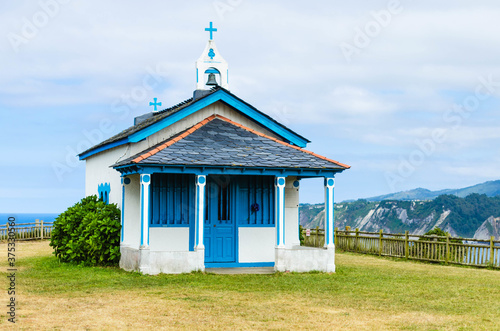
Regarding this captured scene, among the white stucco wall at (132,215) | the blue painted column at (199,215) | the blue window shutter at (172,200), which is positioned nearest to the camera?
the blue painted column at (199,215)

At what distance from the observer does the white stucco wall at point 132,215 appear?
58.7 ft

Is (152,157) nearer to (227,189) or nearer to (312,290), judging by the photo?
(227,189)

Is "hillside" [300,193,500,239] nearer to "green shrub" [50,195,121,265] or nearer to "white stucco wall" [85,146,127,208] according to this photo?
"white stucco wall" [85,146,127,208]

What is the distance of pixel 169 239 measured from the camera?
56.5 ft

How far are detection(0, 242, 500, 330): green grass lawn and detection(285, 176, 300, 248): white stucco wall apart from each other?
1.89m

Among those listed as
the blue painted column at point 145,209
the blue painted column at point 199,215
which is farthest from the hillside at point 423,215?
the blue painted column at point 145,209

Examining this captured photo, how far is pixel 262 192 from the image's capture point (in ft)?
59.7

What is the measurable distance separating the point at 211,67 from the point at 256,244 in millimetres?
6107

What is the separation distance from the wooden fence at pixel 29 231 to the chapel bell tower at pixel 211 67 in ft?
59.4

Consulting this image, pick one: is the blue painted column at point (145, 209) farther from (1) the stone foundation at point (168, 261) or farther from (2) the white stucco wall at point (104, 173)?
(2) the white stucco wall at point (104, 173)

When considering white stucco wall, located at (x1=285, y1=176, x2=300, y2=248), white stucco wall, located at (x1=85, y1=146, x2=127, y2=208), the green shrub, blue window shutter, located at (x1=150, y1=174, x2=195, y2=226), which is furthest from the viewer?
white stucco wall, located at (x1=85, y1=146, x2=127, y2=208)

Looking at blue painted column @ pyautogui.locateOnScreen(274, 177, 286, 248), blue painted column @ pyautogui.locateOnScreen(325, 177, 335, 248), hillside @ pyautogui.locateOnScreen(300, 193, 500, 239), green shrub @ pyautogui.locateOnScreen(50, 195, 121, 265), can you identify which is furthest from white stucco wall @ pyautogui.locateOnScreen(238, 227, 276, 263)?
hillside @ pyautogui.locateOnScreen(300, 193, 500, 239)

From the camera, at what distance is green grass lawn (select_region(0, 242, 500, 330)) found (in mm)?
9992

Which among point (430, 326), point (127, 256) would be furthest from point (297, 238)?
point (430, 326)
